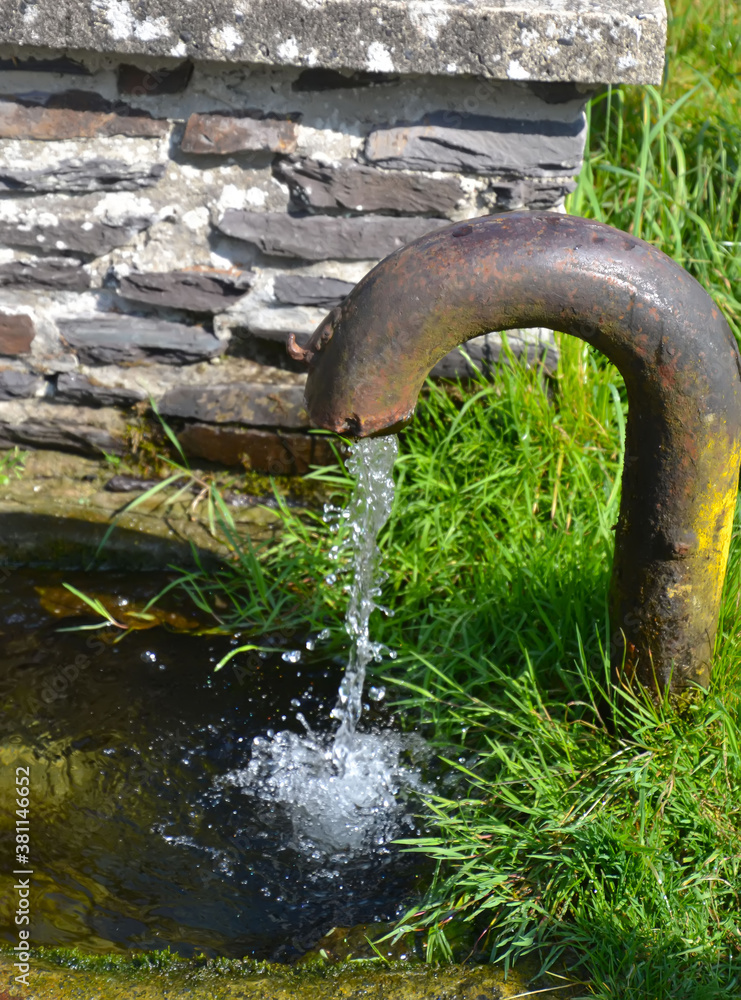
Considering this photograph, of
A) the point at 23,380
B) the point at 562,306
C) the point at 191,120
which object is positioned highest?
the point at 191,120

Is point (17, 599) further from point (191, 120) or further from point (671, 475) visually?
point (671, 475)

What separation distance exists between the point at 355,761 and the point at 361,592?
0.34 meters

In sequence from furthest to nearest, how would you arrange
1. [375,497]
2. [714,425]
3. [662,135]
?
[662,135], [375,497], [714,425]

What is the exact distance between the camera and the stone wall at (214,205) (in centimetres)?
192

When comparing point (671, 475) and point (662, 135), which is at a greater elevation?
point (662, 135)

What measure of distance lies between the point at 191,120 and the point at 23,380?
2.49 ft

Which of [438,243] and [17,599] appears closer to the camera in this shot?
[438,243]

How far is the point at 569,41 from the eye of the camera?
5.88 feet

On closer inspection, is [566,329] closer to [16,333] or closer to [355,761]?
[355,761]

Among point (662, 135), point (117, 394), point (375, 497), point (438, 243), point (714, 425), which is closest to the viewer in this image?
point (438, 243)

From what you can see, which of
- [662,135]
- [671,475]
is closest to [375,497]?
[671,475]

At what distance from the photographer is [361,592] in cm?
182
